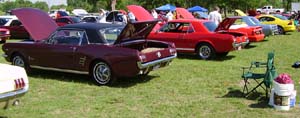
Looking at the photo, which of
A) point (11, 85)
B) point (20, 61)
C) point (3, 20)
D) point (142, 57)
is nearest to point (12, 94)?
point (11, 85)

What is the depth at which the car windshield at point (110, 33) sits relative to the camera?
8663mm

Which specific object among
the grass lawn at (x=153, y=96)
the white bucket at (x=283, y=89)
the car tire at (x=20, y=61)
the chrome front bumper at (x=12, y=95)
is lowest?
the grass lawn at (x=153, y=96)

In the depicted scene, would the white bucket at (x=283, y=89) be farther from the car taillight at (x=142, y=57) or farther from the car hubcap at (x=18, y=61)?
the car hubcap at (x=18, y=61)

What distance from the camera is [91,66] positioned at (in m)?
8.73

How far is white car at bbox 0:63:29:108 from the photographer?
530 centimetres

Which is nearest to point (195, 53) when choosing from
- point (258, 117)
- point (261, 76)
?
point (261, 76)

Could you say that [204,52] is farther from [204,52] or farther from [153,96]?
[153,96]

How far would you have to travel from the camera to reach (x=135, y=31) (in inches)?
349

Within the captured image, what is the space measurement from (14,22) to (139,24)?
1548cm

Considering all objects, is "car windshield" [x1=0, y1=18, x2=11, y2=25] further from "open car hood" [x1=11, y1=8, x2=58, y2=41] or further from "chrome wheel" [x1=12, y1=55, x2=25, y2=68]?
"chrome wheel" [x1=12, y1=55, x2=25, y2=68]

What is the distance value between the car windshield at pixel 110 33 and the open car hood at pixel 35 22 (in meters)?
2.62

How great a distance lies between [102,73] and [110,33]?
0.91 m

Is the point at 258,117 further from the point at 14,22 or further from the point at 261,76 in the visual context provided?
the point at 14,22

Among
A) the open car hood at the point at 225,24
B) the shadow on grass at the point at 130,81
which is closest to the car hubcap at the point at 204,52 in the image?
the open car hood at the point at 225,24
